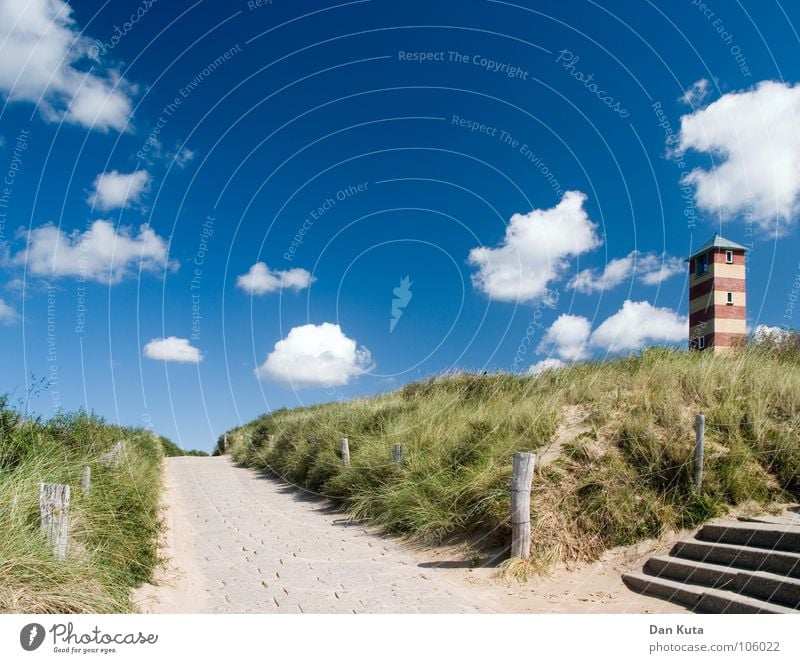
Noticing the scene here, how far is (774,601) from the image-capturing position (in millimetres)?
6148

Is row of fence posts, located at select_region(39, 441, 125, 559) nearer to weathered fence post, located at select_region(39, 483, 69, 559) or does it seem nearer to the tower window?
weathered fence post, located at select_region(39, 483, 69, 559)

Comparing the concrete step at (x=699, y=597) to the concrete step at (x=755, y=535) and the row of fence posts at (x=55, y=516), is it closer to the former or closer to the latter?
the concrete step at (x=755, y=535)

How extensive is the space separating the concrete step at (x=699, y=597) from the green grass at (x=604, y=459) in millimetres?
845

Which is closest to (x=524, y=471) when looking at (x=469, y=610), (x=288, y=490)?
(x=469, y=610)

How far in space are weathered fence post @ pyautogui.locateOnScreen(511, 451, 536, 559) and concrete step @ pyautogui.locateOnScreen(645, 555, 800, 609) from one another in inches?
63.3

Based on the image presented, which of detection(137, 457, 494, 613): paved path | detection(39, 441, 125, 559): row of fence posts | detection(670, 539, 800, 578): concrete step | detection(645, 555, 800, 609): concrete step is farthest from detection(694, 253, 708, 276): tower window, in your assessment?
detection(39, 441, 125, 559): row of fence posts

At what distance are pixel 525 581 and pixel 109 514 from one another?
5422 mm

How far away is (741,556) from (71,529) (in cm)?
786

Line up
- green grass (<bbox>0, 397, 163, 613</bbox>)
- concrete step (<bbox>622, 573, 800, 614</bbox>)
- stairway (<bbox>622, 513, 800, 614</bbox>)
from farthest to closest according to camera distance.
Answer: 1. stairway (<bbox>622, 513, 800, 614</bbox>)
2. concrete step (<bbox>622, 573, 800, 614</bbox>)
3. green grass (<bbox>0, 397, 163, 613</bbox>)

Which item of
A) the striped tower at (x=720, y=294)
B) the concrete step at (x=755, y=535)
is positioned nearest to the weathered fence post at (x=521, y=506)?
the concrete step at (x=755, y=535)

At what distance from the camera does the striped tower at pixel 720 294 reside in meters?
24.6

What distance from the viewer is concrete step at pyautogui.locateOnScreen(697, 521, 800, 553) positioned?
6980 mm

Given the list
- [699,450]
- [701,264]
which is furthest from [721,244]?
[699,450]

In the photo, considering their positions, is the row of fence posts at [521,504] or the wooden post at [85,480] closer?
the wooden post at [85,480]
